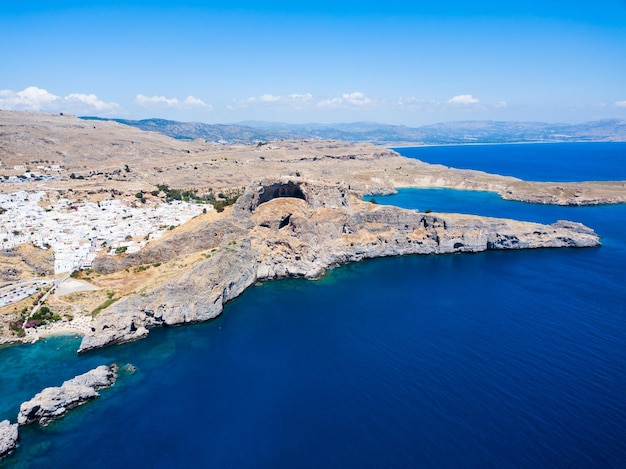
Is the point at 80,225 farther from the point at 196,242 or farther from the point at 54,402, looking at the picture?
the point at 54,402

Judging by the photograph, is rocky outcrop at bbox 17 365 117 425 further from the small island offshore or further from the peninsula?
the peninsula

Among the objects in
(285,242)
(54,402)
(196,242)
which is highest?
(196,242)

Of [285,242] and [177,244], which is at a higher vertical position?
[177,244]

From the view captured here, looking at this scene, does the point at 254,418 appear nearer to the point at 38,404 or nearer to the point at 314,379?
the point at 314,379

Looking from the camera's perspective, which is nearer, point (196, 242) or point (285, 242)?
point (196, 242)

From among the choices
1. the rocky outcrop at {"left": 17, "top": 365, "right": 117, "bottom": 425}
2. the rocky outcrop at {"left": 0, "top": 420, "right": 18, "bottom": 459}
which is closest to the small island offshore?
the rocky outcrop at {"left": 0, "top": 420, "right": 18, "bottom": 459}

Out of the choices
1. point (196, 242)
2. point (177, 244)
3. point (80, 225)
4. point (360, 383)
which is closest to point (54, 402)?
point (360, 383)

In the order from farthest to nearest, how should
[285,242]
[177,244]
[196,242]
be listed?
[285,242] < [196,242] < [177,244]
